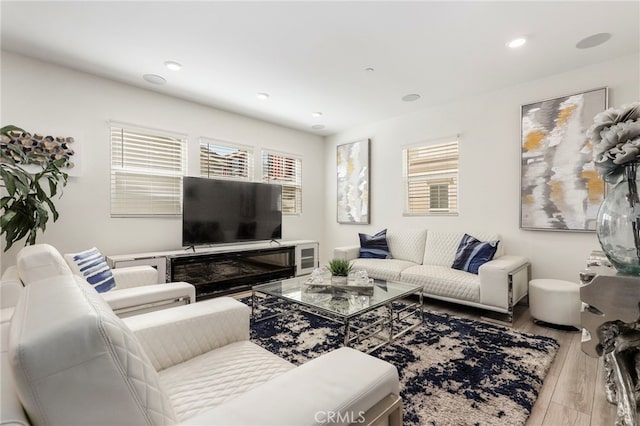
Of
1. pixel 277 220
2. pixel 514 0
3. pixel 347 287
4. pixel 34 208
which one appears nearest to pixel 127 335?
pixel 347 287

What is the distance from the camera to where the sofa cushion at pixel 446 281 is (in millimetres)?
3010

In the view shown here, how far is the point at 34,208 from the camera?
8.29 feet

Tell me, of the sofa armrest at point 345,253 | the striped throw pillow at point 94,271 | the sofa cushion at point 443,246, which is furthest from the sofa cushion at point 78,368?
the sofa cushion at point 443,246

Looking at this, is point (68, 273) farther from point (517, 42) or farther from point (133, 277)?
point (517, 42)

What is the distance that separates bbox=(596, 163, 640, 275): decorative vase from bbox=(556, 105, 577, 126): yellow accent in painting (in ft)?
9.29

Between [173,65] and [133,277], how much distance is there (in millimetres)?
2161

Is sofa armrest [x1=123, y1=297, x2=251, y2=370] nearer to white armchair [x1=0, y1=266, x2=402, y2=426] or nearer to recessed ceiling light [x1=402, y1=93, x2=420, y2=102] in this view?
white armchair [x1=0, y1=266, x2=402, y2=426]

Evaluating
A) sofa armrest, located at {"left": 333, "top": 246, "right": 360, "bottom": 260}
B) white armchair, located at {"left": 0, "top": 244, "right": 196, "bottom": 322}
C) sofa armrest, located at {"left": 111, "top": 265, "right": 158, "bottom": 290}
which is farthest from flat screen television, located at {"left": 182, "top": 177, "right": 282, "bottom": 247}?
white armchair, located at {"left": 0, "top": 244, "right": 196, "bottom": 322}

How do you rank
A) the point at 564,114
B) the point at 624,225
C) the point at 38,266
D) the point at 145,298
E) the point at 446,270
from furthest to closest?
the point at 446,270 → the point at 564,114 → the point at 145,298 → the point at 38,266 → the point at 624,225

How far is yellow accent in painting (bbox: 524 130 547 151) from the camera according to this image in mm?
3312

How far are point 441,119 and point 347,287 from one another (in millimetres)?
2906

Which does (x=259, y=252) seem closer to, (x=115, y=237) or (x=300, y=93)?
(x=115, y=237)

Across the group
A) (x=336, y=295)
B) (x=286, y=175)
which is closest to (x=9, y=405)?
(x=336, y=295)

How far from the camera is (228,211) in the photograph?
4.13m
